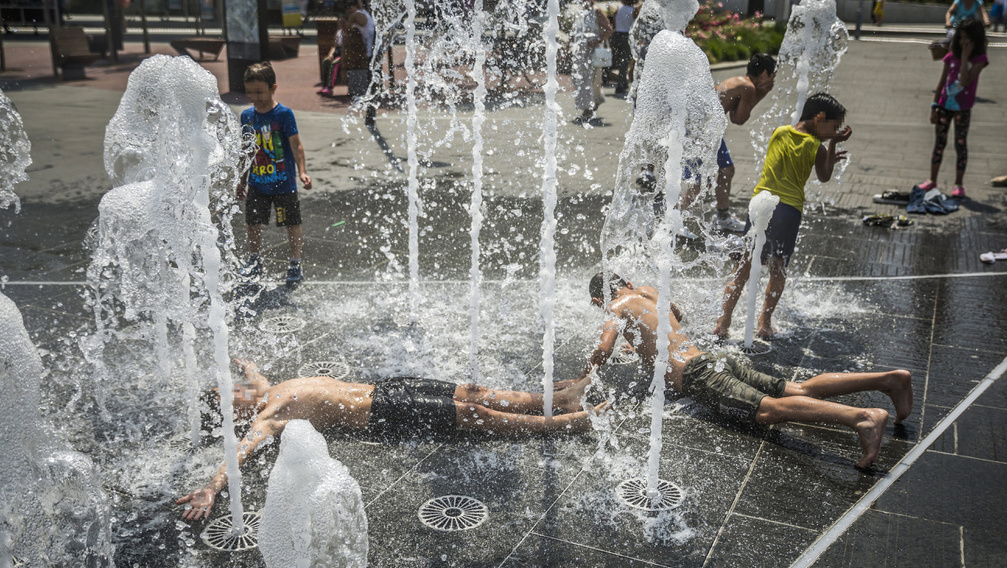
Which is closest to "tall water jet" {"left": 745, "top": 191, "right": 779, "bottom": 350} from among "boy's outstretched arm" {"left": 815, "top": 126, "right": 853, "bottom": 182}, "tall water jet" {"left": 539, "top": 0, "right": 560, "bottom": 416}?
"boy's outstretched arm" {"left": 815, "top": 126, "right": 853, "bottom": 182}

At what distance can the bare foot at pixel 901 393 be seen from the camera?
4242 millimetres

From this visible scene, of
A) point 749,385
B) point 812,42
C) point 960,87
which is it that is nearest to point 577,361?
point 749,385

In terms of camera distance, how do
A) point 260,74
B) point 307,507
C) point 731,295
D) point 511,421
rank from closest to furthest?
1. point 307,507
2. point 511,421
3. point 731,295
4. point 260,74

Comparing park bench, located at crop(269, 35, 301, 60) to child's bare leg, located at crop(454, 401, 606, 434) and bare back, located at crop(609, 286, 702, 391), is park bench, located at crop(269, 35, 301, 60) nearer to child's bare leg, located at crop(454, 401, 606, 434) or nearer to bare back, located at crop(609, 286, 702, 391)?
bare back, located at crop(609, 286, 702, 391)

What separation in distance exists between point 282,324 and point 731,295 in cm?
296

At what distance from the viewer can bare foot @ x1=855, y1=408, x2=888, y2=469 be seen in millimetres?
3918

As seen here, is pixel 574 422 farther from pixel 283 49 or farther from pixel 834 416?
pixel 283 49

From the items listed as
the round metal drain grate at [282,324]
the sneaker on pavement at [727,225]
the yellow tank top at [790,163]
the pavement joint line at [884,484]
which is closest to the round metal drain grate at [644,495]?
the pavement joint line at [884,484]

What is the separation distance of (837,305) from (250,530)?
4.45 m

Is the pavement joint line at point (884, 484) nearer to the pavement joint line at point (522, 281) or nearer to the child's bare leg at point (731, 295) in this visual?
the child's bare leg at point (731, 295)

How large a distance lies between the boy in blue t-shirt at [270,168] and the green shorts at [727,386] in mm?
3206

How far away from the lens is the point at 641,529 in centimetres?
351

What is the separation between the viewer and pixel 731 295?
5512 mm

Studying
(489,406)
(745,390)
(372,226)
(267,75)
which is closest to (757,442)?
(745,390)
